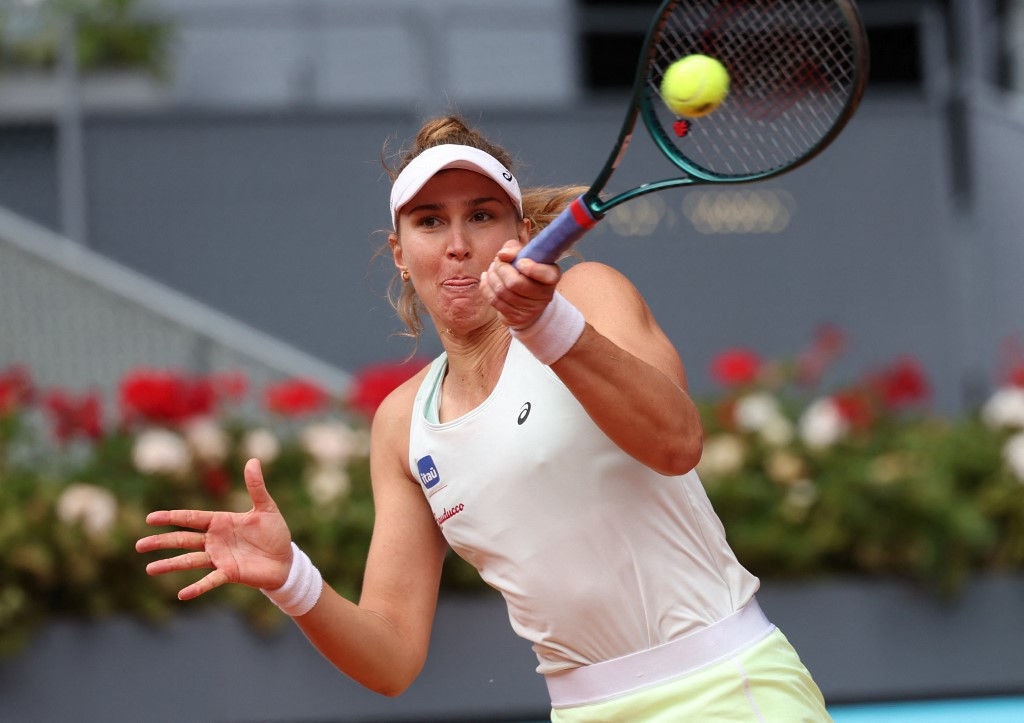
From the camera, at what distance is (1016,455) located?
5172 millimetres

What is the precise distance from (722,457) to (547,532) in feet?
9.19

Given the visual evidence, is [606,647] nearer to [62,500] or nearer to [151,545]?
[151,545]

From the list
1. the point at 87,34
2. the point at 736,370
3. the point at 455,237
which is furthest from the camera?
the point at 87,34

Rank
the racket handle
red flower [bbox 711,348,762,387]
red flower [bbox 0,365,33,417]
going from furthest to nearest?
red flower [bbox 711,348,762,387] → red flower [bbox 0,365,33,417] → the racket handle

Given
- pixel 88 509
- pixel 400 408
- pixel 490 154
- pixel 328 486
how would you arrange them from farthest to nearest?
pixel 328 486
pixel 88 509
pixel 400 408
pixel 490 154

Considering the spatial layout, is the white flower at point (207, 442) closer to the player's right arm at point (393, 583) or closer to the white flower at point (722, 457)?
the white flower at point (722, 457)

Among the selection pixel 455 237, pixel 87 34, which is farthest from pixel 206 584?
pixel 87 34

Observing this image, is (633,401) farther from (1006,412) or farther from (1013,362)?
(1013,362)

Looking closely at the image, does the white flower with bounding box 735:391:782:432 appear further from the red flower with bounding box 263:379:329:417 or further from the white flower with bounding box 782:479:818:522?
the red flower with bounding box 263:379:329:417

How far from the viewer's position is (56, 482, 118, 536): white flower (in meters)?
4.83

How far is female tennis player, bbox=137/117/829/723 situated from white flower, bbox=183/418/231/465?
2592 millimetres

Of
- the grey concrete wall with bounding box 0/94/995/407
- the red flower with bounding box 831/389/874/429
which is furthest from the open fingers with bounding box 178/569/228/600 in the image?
the grey concrete wall with bounding box 0/94/995/407

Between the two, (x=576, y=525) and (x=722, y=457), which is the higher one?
(x=576, y=525)

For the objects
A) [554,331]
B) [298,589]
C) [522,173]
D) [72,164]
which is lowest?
[72,164]
